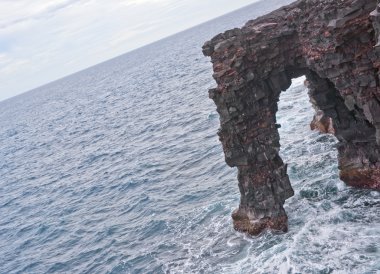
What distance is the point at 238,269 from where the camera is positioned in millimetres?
29516

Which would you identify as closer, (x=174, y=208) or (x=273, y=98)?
(x=273, y=98)

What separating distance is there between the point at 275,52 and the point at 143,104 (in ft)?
270

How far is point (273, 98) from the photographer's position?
3462 cm

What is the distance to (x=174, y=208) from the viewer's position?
43.6 metres

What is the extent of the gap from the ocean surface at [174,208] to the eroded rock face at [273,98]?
206cm

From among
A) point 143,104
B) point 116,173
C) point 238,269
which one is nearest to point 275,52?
point 238,269

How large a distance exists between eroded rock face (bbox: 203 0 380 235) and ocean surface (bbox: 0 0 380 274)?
2.06 m

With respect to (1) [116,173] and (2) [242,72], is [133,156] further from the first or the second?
(2) [242,72]

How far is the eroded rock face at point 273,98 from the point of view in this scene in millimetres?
28984

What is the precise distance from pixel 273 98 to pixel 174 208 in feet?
53.9

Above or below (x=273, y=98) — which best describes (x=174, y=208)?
below

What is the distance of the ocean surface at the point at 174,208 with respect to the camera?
29.5 metres

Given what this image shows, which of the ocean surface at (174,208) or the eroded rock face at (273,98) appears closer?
the eroded rock face at (273,98)

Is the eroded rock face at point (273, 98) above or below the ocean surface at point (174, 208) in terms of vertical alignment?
above
